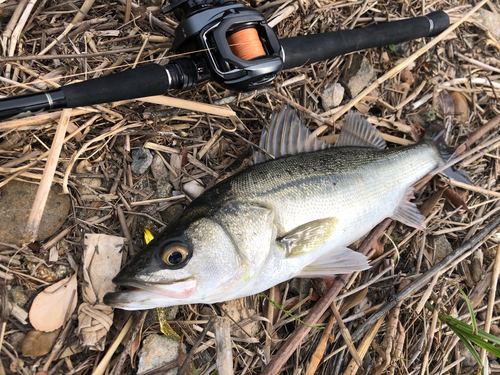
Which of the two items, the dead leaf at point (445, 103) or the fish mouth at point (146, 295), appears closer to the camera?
the fish mouth at point (146, 295)

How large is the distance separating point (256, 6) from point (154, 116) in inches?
59.6

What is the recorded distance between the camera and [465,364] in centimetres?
322

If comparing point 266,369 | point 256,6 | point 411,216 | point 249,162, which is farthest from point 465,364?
point 256,6

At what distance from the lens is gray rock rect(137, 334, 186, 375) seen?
2.50m

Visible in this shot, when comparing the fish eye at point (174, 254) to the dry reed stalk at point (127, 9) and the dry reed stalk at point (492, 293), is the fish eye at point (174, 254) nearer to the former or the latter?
the dry reed stalk at point (127, 9)

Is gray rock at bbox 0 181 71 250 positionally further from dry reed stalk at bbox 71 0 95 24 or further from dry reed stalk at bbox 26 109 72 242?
dry reed stalk at bbox 71 0 95 24

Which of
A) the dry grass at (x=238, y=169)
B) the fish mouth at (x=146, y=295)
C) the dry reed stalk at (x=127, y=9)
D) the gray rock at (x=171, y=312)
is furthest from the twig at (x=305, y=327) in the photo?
the dry reed stalk at (x=127, y=9)

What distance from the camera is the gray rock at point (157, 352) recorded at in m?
2.50

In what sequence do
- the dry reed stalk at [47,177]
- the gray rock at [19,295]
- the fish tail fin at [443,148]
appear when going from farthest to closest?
the fish tail fin at [443,148] → the gray rock at [19,295] → the dry reed stalk at [47,177]

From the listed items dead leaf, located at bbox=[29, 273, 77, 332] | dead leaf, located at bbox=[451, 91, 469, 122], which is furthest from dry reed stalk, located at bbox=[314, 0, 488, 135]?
dead leaf, located at bbox=[29, 273, 77, 332]

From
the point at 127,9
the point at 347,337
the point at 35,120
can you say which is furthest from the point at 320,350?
the point at 127,9

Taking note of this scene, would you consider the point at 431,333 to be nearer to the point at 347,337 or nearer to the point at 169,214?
the point at 347,337

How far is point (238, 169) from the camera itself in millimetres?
2986

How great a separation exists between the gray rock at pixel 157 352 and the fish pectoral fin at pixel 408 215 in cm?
223
